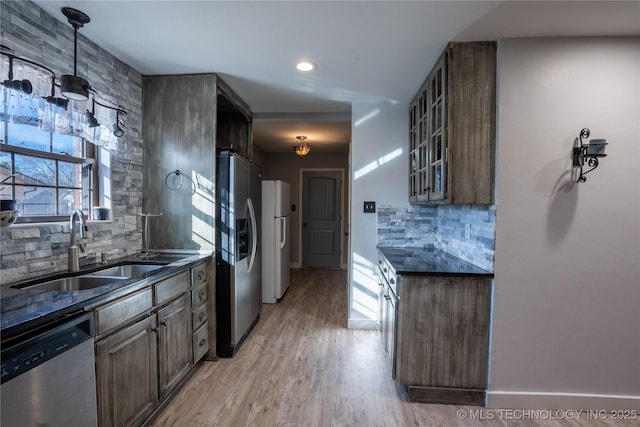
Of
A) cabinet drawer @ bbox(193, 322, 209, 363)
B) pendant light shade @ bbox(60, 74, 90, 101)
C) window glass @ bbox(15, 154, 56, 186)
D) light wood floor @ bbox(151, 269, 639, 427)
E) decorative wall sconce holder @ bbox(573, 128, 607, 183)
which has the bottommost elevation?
light wood floor @ bbox(151, 269, 639, 427)

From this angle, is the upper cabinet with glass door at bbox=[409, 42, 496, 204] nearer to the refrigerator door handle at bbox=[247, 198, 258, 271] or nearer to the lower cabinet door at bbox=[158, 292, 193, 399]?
the refrigerator door handle at bbox=[247, 198, 258, 271]

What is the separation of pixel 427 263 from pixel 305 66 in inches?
68.5

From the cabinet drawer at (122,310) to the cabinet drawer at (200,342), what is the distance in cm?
68

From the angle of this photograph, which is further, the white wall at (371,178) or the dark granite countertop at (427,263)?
the white wall at (371,178)

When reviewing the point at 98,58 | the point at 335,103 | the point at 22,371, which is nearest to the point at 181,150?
the point at 98,58

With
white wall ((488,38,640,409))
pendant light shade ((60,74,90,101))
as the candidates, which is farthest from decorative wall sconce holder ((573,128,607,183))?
pendant light shade ((60,74,90,101))

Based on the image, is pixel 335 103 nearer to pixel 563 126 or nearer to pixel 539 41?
pixel 539 41

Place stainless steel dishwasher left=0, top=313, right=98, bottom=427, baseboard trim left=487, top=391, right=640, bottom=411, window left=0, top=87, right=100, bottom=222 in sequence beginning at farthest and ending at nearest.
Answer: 1. baseboard trim left=487, top=391, right=640, bottom=411
2. window left=0, top=87, right=100, bottom=222
3. stainless steel dishwasher left=0, top=313, right=98, bottom=427

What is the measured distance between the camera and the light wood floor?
185 cm

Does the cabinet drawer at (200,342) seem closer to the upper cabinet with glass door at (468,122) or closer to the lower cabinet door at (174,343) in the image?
the lower cabinet door at (174,343)

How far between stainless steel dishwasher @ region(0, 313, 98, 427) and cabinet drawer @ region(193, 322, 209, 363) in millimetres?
937

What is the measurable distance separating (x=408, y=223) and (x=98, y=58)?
2889mm

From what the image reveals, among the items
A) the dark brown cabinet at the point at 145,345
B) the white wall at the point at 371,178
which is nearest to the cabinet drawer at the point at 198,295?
the dark brown cabinet at the point at 145,345

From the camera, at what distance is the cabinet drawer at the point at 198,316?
2260 mm
